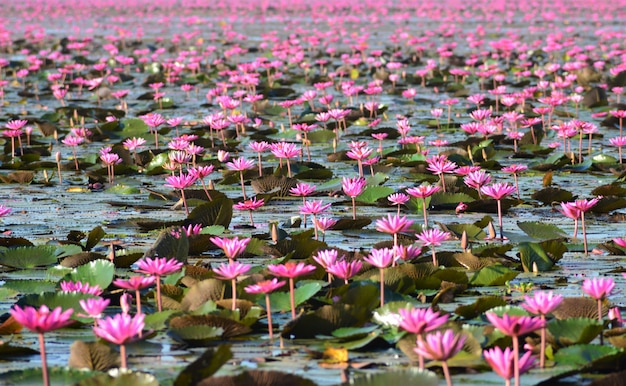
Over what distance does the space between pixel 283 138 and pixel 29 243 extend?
4.51 m

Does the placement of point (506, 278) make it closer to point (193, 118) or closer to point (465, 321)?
point (465, 321)

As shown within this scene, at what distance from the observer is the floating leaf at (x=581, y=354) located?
281 cm

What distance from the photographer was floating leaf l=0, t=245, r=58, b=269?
166 inches

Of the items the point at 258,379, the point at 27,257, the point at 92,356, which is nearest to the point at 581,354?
the point at 258,379

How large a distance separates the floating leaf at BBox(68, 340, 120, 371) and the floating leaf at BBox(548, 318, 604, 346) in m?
1.30

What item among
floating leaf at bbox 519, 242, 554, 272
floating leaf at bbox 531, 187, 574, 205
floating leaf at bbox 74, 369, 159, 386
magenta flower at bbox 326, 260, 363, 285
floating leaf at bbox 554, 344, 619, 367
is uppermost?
magenta flower at bbox 326, 260, 363, 285

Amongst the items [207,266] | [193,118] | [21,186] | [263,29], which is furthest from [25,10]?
[207,266]

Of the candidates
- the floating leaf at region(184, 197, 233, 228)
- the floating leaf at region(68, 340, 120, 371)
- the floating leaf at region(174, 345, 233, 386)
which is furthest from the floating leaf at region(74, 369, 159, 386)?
the floating leaf at region(184, 197, 233, 228)

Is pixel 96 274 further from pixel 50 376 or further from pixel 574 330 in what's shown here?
pixel 574 330

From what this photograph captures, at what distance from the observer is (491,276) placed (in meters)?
3.83

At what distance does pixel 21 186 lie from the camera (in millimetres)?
6586

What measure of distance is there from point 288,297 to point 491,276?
2.86 ft

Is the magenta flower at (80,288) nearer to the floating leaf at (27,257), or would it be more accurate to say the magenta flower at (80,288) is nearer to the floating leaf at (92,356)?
the floating leaf at (92,356)

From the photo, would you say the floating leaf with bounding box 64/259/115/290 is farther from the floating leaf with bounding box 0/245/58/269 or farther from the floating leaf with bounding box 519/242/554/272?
the floating leaf with bounding box 519/242/554/272
